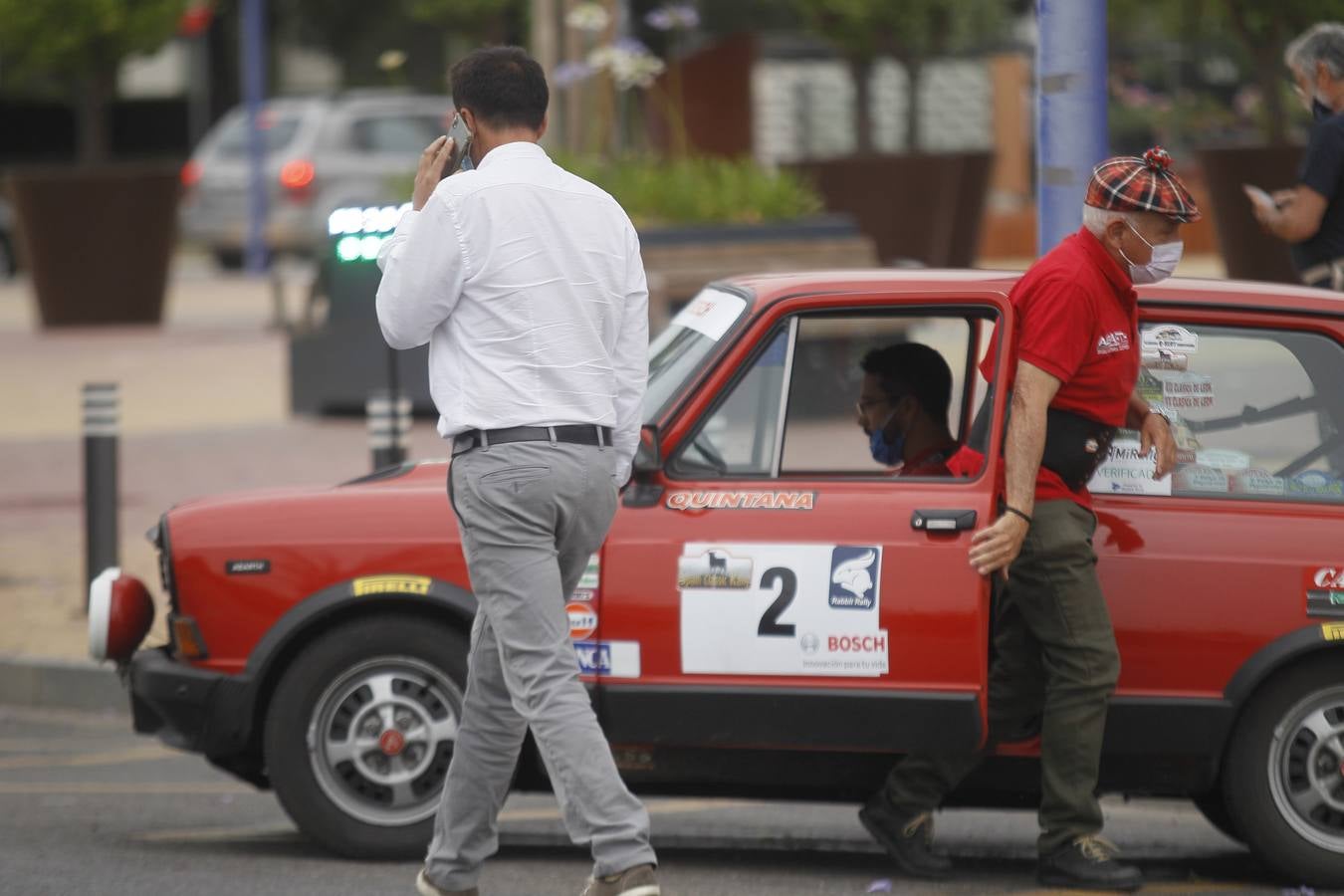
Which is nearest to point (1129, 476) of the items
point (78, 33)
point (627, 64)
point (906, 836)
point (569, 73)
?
point (906, 836)

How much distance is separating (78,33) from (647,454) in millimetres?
14861

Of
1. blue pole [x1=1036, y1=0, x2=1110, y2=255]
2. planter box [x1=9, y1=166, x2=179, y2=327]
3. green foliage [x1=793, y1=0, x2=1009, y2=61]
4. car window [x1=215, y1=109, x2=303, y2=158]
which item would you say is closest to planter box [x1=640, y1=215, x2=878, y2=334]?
green foliage [x1=793, y1=0, x2=1009, y2=61]

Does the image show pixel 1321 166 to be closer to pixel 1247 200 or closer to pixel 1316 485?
pixel 1316 485

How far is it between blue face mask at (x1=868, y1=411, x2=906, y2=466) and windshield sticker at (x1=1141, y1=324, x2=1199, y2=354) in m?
0.71

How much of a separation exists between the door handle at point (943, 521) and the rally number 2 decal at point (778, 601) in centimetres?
32

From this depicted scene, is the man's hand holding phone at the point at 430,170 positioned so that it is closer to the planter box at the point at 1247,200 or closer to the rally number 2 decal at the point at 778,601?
the rally number 2 decal at the point at 778,601

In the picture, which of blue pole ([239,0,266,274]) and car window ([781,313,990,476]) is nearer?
car window ([781,313,990,476])

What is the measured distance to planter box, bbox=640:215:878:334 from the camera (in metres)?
13.4

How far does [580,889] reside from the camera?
528 cm

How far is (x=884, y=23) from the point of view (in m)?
18.4

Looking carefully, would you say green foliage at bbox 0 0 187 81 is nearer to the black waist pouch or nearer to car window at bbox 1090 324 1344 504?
car window at bbox 1090 324 1344 504

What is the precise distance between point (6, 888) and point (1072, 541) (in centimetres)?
267

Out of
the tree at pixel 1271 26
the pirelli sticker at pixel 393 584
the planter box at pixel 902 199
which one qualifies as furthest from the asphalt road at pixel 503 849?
the planter box at pixel 902 199

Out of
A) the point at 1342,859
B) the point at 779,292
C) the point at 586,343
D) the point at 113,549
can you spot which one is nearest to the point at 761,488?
the point at 779,292
